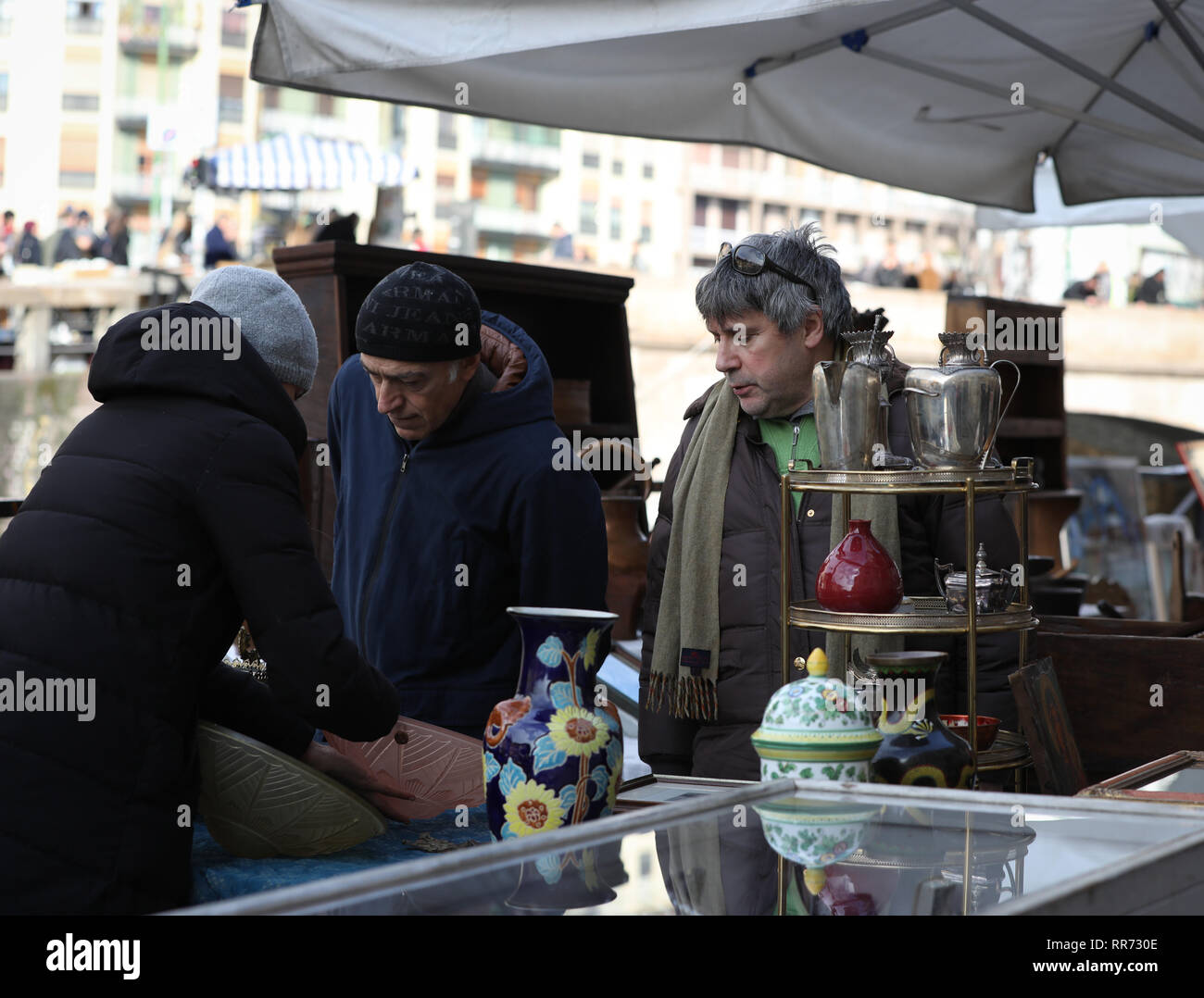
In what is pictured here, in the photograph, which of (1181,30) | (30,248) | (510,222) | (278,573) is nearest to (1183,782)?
(278,573)

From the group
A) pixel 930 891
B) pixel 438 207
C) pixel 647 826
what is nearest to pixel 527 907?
pixel 647 826

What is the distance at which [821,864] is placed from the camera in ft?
5.44

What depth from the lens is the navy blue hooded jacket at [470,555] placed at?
2676mm

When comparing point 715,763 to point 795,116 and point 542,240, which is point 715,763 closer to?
point 795,116

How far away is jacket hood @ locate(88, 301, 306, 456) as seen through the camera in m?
2.02

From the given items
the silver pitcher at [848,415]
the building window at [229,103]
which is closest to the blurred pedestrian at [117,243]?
the building window at [229,103]

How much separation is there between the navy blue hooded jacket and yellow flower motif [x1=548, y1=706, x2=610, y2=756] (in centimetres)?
77

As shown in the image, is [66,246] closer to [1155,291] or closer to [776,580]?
[1155,291]

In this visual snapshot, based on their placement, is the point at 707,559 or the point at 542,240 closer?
the point at 707,559

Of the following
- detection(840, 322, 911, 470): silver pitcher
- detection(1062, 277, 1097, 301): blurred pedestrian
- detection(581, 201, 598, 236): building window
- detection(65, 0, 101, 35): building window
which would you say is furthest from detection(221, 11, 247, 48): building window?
detection(840, 322, 911, 470): silver pitcher

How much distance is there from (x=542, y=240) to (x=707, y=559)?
132 feet

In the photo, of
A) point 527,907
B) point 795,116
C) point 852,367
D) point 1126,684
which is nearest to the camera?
point 527,907

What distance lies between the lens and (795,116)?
418cm

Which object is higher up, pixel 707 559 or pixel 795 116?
pixel 795 116
